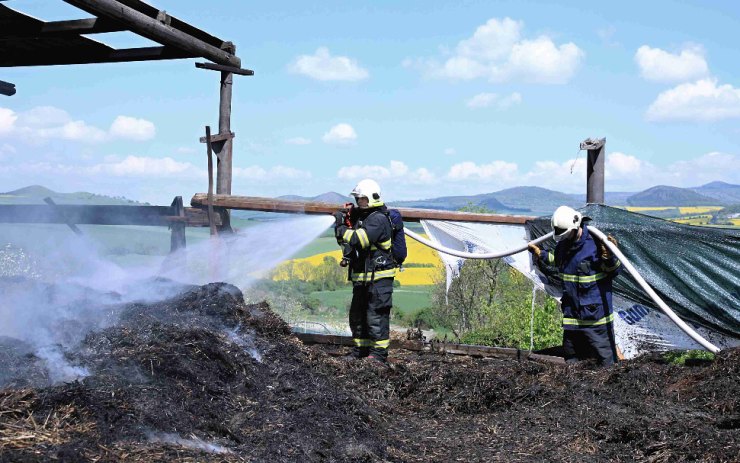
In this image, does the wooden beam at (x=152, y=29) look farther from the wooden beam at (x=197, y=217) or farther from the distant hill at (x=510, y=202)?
the distant hill at (x=510, y=202)

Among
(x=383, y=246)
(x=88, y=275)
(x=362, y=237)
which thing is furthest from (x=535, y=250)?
(x=88, y=275)

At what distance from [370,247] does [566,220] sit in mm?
2252

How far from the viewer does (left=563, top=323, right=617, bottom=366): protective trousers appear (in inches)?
→ 343

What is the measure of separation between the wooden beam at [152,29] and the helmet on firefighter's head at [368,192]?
7.16ft

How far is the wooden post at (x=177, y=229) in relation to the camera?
10.2 metres

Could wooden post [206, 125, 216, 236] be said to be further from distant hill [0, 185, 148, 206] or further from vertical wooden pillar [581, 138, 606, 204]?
vertical wooden pillar [581, 138, 606, 204]

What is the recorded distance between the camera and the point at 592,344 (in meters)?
8.76

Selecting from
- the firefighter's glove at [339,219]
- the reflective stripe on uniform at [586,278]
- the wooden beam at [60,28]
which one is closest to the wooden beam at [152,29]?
the wooden beam at [60,28]

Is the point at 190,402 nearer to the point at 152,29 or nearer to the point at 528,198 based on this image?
the point at 152,29

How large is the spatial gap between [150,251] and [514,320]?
588cm

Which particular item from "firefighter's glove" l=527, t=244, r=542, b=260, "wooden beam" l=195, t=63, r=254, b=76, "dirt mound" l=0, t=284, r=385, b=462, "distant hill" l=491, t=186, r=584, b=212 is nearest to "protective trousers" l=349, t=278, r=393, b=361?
"dirt mound" l=0, t=284, r=385, b=462

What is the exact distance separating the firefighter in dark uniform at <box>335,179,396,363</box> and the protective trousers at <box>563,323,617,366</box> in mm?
2107

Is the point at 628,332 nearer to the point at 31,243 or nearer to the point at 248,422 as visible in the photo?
the point at 248,422

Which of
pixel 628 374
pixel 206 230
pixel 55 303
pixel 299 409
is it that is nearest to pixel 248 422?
pixel 299 409
